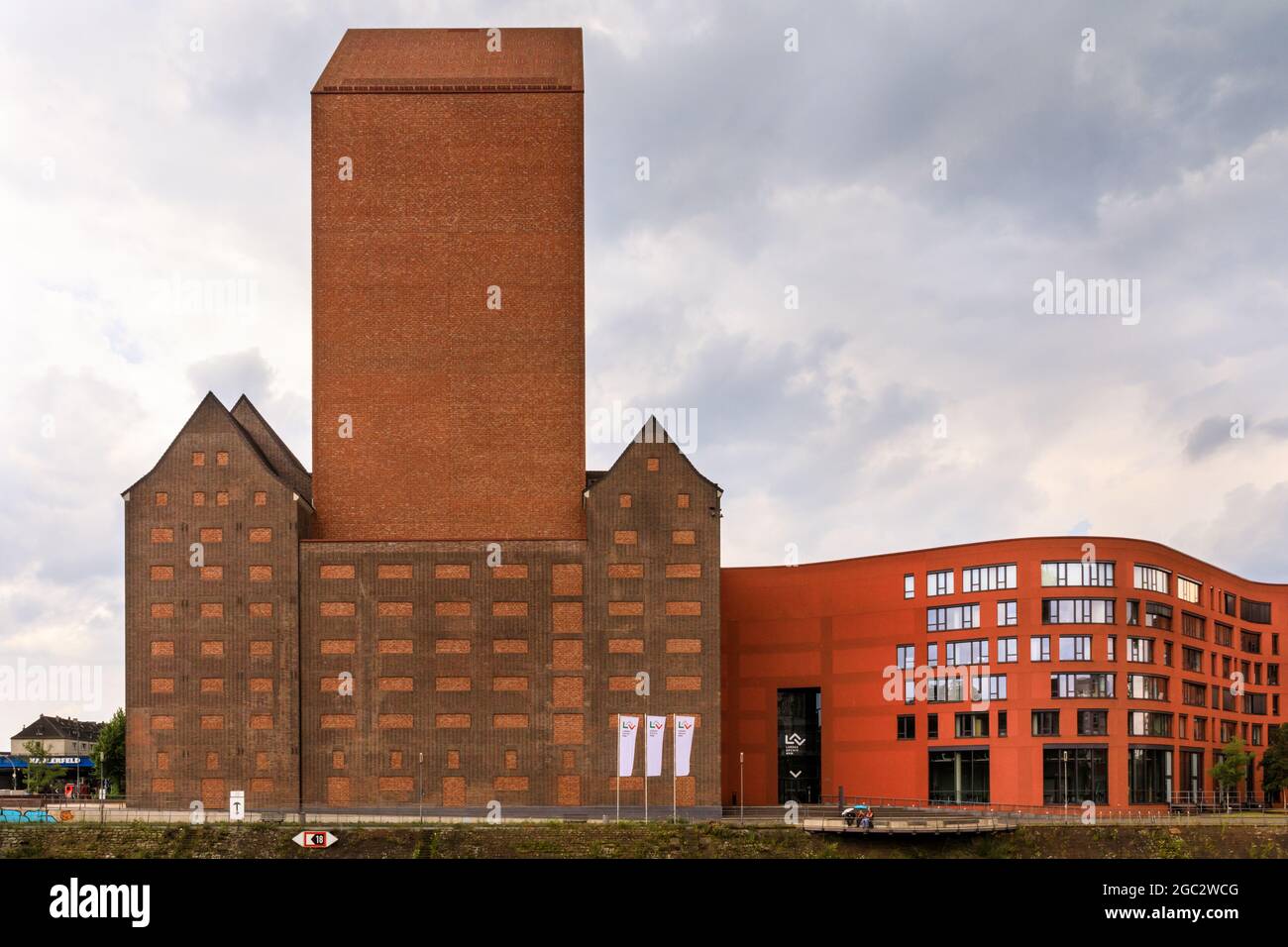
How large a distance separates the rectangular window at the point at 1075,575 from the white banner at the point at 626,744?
27.1 m

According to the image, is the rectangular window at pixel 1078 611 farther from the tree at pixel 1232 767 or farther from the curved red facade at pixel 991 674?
the tree at pixel 1232 767

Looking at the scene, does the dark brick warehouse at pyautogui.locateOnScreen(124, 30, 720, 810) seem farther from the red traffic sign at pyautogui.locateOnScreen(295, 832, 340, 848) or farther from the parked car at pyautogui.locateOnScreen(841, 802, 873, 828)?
the parked car at pyautogui.locateOnScreen(841, 802, 873, 828)

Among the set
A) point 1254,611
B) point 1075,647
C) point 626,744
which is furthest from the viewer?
point 1254,611

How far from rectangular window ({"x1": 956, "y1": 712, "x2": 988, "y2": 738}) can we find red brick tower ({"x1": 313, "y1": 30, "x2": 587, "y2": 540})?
27.1 meters

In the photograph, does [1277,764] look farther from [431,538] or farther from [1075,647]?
[431,538]

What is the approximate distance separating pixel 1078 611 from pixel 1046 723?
7114 mm

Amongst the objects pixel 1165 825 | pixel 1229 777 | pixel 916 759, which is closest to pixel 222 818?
pixel 916 759

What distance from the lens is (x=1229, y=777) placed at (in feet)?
313

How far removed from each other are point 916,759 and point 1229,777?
68.9 ft

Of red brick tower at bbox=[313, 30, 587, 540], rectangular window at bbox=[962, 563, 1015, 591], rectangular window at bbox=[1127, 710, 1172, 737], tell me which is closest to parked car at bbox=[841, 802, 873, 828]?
rectangular window at bbox=[962, 563, 1015, 591]

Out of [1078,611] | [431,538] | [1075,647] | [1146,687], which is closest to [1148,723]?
[1146,687]

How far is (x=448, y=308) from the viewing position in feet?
299

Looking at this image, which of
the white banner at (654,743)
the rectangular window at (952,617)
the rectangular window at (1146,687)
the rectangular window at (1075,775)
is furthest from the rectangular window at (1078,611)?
the white banner at (654,743)
